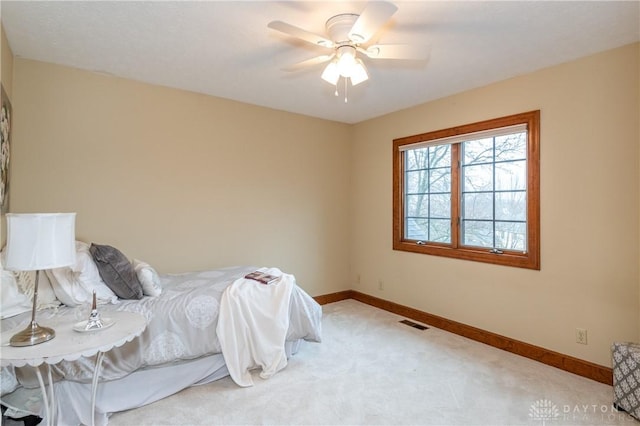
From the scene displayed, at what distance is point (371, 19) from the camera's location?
1757 millimetres

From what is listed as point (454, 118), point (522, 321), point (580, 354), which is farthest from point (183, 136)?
point (580, 354)

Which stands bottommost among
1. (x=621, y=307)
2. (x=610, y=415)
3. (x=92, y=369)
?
(x=610, y=415)

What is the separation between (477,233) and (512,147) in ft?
2.87

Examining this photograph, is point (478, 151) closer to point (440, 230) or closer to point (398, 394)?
point (440, 230)

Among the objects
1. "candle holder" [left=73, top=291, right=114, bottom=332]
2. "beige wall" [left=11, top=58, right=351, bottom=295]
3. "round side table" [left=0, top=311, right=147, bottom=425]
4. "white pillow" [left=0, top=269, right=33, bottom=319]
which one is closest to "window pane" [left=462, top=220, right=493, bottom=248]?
"beige wall" [left=11, top=58, right=351, bottom=295]

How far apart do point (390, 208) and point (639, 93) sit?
2444 millimetres

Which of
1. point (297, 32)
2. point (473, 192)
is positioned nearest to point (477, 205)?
point (473, 192)

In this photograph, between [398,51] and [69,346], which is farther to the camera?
[398,51]

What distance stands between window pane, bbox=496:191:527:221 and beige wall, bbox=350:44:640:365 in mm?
207

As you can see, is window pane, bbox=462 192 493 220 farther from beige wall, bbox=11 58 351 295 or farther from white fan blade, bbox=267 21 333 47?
white fan blade, bbox=267 21 333 47

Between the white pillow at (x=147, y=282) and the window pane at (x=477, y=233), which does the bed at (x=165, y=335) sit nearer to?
the white pillow at (x=147, y=282)

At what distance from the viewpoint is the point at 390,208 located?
4.32m

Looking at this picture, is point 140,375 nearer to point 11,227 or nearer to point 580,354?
point 11,227

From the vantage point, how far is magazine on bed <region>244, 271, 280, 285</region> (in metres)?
2.81
